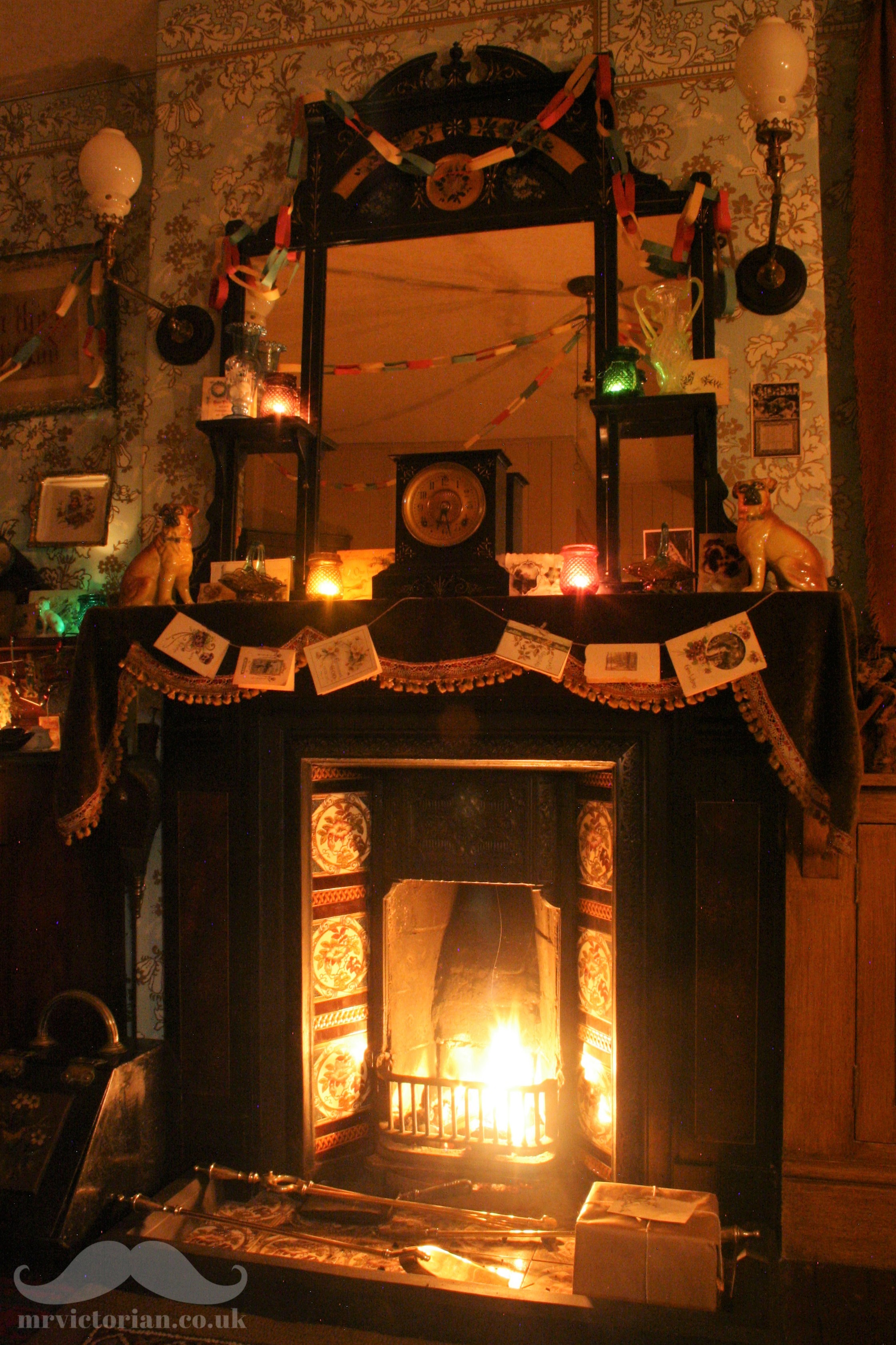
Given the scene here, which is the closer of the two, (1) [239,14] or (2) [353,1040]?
(2) [353,1040]

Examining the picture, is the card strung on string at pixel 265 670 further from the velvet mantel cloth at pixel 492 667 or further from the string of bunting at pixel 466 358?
the string of bunting at pixel 466 358

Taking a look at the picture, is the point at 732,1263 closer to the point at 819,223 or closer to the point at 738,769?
the point at 738,769

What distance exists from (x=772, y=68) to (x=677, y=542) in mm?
1000

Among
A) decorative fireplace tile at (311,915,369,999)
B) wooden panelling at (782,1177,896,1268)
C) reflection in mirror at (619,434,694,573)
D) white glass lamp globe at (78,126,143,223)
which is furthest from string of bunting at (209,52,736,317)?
wooden panelling at (782,1177,896,1268)

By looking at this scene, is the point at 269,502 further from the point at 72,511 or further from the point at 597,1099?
the point at 597,1099

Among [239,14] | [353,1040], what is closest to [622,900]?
[353,1040]

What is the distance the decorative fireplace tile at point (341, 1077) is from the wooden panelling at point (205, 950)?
0.73 ft

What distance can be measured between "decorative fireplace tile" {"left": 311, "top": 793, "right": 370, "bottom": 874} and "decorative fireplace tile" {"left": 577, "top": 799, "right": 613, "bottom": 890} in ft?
1.79

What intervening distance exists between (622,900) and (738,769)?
382 mm

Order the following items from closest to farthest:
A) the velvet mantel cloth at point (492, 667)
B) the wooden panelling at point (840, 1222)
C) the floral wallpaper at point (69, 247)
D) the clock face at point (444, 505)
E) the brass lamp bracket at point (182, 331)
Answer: the velvet mantel cloth at point (492, 667), the wooden panelling at point (840, 1222), the clock face at point (444, 505), the brass lamp bracket at point (182, 331), the floral wallpaper at point (69, 247)

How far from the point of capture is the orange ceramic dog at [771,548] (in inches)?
76.5

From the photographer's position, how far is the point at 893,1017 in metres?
1.91

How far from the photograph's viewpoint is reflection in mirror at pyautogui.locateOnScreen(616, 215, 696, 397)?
7.34 ft

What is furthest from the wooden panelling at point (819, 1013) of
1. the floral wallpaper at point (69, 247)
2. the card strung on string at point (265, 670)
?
the floral wallpaper at point (69, 247)
